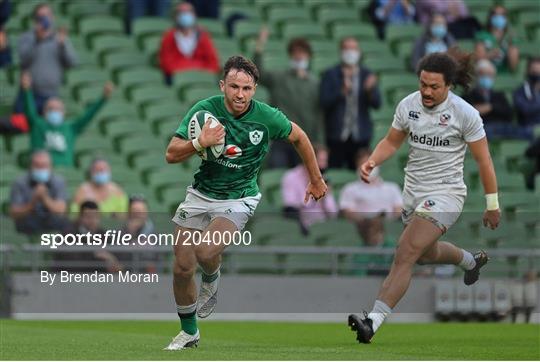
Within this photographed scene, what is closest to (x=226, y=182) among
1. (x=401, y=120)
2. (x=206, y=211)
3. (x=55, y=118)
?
(x=206, y=211)

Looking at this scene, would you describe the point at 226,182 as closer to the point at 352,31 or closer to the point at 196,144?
the point at 196,144

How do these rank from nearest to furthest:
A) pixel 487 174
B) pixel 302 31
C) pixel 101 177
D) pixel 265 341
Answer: pixel 487 174 < pixel 265 341 < pixel 101 177 < pixel 302 31

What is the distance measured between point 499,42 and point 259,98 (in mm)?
4571

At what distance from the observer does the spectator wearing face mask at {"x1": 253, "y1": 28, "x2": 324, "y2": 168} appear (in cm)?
2117

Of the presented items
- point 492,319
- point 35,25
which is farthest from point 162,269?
point 35,25

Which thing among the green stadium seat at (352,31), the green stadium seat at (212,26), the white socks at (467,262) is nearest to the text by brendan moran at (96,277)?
the white socks at (467,262)

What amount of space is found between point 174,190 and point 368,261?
3023mm

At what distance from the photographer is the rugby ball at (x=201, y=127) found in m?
11.6

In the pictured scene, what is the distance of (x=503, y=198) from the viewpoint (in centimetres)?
2108

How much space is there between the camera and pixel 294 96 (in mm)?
21250

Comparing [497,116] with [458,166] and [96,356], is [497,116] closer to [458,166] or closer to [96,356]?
[458,166]

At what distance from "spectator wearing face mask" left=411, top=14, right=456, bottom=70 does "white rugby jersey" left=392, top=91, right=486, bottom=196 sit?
9776 millimetres

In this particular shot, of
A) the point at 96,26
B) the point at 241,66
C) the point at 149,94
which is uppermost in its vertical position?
the point at 241,66

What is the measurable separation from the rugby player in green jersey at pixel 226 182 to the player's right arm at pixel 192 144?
14 centimetres
